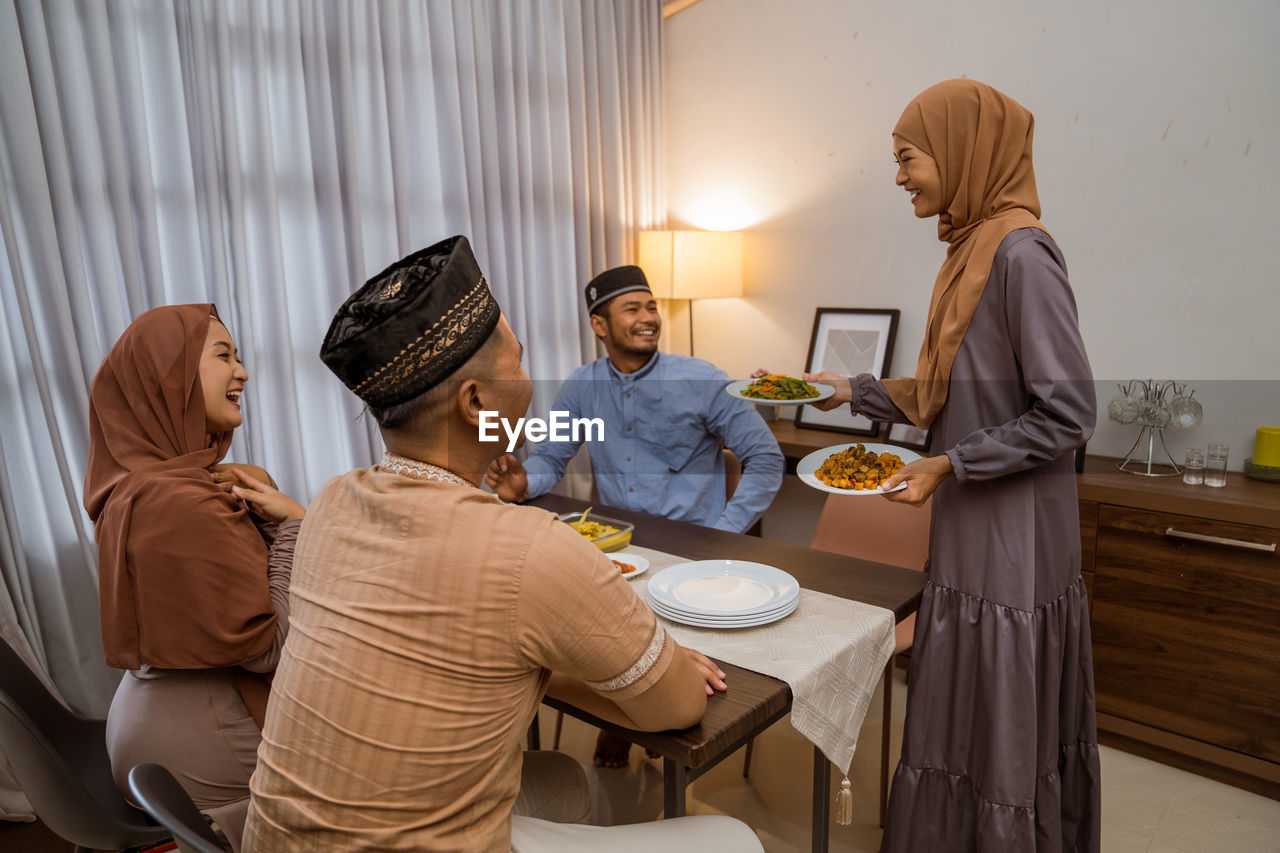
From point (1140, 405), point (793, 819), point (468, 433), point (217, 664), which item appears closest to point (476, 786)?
point (468, 433)

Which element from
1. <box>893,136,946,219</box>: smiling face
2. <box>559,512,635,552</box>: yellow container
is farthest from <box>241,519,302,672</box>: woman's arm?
<box>893,136,946,219</box>: smiling face

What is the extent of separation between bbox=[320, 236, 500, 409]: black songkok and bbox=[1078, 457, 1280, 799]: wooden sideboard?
84.2 inches

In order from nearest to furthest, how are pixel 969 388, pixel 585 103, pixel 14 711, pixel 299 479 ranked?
1. pixel 14 711
2. pixel 969 388
3. pixel 299 479
4. pixel 585 103

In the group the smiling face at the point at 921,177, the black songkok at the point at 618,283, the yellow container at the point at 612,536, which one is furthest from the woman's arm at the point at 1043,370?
the black songkok at the point at 618,283

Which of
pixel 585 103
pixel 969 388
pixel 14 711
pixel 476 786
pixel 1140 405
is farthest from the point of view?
pixel 585 103

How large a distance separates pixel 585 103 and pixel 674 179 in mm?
Answer: 666

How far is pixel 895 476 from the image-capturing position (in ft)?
5.38

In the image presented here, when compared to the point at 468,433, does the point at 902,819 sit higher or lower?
lower

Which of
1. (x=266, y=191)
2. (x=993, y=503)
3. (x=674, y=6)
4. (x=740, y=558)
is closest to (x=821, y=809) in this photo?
(x=740, y=558)

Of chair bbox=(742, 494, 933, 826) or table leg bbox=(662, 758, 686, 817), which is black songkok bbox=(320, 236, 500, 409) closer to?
table leg bbox=(662, 758, 686, 817)

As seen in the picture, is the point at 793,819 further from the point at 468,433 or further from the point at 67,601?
the point at 67,601

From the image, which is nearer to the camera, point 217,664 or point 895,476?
point 217,664

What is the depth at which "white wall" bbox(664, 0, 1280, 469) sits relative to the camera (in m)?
2.44

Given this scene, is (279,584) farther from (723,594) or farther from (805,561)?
(805,561)
